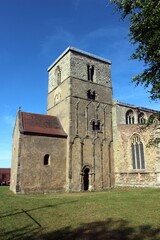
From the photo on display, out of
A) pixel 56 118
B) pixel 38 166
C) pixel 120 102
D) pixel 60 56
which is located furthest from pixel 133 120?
pixel 38 166

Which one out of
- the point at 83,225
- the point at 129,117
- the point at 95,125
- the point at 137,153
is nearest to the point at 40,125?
the point at 95,125

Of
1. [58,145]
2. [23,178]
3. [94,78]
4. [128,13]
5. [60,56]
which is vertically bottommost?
[23,178]

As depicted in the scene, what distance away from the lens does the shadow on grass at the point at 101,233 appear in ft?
22.0

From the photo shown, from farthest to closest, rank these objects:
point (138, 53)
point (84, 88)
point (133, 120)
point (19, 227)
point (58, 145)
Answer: point (133, 120)
point (84, 88)
point (58, 145)
point (138, 53)
point (19, 227)

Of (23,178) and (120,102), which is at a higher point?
(120,102)

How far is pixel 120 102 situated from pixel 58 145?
1211 centimetres

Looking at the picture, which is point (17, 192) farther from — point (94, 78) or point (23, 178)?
point (94, 78)

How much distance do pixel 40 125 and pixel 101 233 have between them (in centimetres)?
1876

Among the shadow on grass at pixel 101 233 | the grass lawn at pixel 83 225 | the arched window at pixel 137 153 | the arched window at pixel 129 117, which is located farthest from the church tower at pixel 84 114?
the shadow on grass at pixel 101 233

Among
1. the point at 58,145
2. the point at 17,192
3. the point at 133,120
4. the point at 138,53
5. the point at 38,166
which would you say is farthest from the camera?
the point at 133,120

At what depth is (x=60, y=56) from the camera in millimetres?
30297

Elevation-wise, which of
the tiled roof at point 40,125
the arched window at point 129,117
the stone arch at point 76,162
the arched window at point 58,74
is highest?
the arched window at point 58,74

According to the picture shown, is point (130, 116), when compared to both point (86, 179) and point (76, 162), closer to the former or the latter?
point (86, 179)

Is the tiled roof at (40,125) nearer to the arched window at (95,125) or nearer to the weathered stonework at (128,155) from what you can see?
the arched window at (95,125)
